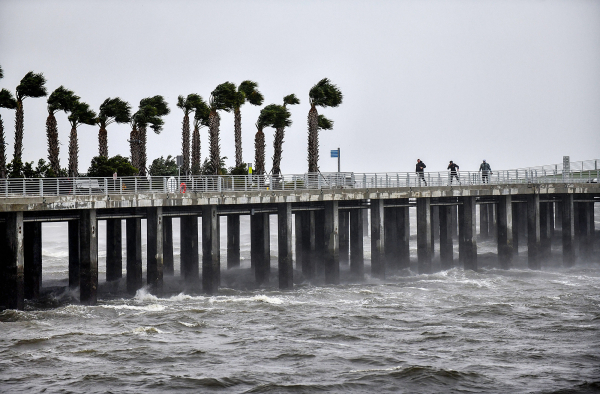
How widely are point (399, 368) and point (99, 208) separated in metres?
16.6

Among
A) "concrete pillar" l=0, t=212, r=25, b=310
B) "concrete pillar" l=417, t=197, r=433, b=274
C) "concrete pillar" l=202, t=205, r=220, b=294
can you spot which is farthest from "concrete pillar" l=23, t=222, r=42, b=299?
"concrete pillar" l=417, t=197, r=433, b=274

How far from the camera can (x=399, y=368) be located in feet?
67.1

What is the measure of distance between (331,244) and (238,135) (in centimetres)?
1904

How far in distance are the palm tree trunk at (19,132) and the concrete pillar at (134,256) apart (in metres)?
14.9

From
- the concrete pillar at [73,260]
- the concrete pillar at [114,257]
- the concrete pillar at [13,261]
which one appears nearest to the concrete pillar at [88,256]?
the concrete pillar at [13,261]

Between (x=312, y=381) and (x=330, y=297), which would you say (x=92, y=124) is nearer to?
(x=330, y=297)

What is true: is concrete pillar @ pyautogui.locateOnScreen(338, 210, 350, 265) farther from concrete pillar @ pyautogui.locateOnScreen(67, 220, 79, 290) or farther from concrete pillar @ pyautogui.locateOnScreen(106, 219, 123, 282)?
concrete pillar @ pyautogui.locateOnScreen(67, 220, 79, 290)

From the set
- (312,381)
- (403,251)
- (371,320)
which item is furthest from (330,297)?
(312,381)

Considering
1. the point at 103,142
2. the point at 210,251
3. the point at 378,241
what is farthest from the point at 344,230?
the point at 103,142

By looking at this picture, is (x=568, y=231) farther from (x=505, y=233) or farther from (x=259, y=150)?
(x=259, y=150)

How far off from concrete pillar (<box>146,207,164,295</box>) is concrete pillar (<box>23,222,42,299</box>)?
218 inches

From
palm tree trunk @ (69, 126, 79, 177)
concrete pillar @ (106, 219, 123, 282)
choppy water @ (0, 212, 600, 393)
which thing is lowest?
choppy water @ (0, 212, 600, 393)

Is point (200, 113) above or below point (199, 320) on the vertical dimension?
above

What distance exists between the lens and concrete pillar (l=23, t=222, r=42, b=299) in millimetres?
33719
